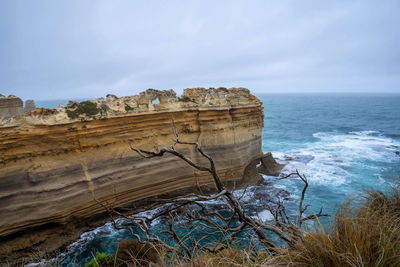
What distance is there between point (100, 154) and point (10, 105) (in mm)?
→ 4368

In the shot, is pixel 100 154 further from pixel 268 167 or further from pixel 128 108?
pixel 268 167

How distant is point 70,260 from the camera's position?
6.92 m

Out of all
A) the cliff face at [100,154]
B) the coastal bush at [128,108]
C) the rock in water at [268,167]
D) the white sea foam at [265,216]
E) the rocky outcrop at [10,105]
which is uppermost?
the rocky outcrop at [10,105]

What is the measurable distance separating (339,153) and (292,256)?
18.4 m

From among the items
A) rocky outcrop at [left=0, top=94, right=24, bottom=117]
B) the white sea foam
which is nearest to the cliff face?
the white sea foam

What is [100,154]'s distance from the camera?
847 centimetres

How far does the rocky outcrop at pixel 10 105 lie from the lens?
28.8ft

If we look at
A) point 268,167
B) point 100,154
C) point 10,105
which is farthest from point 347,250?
point 268,167

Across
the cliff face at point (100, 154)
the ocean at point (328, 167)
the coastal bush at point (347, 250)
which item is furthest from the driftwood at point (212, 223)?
the cliff face at point (100, 154)

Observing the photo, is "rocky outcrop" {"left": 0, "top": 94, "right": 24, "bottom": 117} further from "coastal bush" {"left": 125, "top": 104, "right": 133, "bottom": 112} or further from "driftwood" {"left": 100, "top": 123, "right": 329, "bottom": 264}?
"driftwood" {"left": 100, "top": 123, "right": 329, "bottom": 264}

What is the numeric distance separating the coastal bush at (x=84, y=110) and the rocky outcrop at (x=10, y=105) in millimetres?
3143

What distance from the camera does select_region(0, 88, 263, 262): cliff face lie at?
700 centimetres

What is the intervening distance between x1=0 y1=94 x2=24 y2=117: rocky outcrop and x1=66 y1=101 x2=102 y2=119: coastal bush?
3143mm

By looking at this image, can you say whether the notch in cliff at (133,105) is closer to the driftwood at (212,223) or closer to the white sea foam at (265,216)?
the white sea foam at (265,216)
